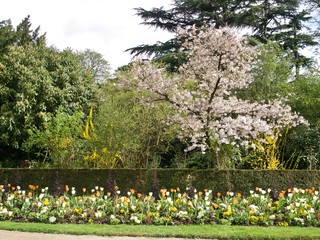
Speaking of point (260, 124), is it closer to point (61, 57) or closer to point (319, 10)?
point (61, 57)

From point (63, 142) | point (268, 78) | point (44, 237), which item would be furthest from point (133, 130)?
point (44, 237)

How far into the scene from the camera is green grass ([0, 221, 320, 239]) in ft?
18.6

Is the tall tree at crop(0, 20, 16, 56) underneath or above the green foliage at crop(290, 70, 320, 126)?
above

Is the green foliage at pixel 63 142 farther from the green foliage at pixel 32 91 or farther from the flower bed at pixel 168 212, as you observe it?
the flower bed at pixel 168 212

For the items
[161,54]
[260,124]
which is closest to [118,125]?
[260,124]

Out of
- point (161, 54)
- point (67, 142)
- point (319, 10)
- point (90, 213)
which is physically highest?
point (319, 10)

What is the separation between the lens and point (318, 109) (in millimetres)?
13906

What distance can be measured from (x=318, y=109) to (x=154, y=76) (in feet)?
24.6

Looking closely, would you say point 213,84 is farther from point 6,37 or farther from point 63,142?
point 6,37

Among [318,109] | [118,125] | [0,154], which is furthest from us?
[0,154]

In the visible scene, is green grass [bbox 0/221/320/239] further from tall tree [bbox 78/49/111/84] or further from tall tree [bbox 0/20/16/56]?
tall tree [bbox 78/49/111/84]

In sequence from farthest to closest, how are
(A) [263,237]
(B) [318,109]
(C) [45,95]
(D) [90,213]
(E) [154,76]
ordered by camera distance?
1. (C) [45,95]
2. (B) [318,109]
3. (E) [154,76]
4. (D) [90,213]
5. (A) [263,237]

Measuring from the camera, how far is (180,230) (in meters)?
6.01

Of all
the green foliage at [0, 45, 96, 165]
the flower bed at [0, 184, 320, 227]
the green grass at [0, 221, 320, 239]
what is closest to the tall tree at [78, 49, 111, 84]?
the green foliage at [0, 45, 96, 165]
